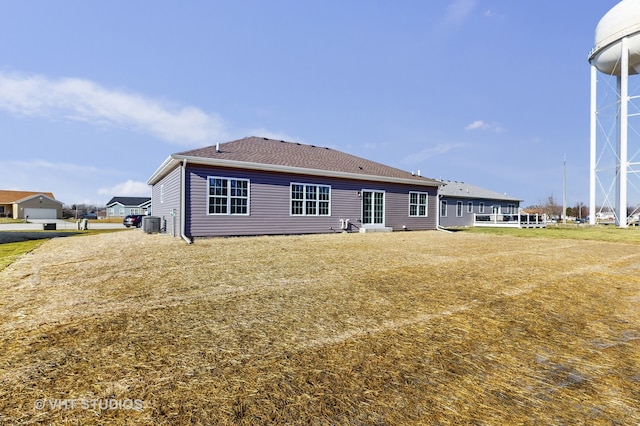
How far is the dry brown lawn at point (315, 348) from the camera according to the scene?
2.14 m

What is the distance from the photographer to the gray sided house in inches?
1155

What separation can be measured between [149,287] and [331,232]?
38.8 feet

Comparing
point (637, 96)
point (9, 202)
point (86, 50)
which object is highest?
point (637, 96)

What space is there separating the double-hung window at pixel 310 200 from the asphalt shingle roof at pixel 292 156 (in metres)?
1.04

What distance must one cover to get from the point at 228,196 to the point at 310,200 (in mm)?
4260

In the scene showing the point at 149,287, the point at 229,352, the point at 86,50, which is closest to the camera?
the point at 229,352

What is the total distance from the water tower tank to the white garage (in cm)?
7742

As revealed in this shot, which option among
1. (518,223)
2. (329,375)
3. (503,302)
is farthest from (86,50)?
(518,223)

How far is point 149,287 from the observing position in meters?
5.34

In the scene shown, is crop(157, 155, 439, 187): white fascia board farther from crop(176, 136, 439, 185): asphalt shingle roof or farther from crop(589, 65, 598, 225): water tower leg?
crop(589, 65, 598, 225): water tower leg

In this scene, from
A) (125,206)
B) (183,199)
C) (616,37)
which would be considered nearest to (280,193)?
(183,199)

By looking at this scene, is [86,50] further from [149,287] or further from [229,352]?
[229,352]

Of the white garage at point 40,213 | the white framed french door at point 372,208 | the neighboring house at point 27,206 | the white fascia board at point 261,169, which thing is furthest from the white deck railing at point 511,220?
the neighboring house at point 27,206

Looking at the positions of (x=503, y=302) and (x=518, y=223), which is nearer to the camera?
(x=503, y=302)
